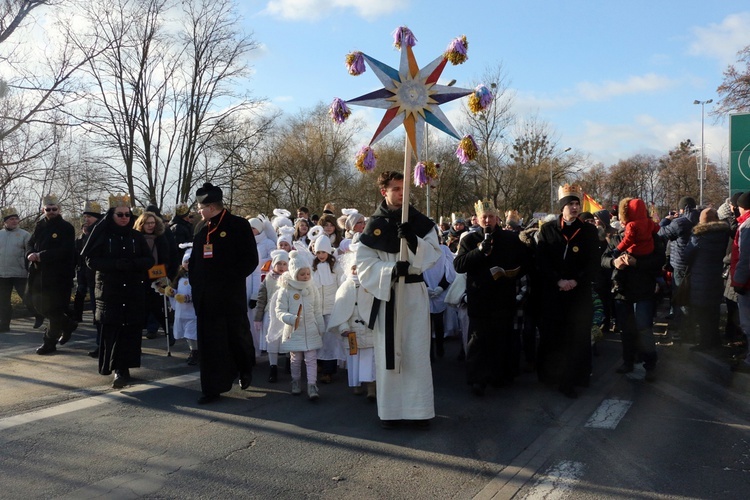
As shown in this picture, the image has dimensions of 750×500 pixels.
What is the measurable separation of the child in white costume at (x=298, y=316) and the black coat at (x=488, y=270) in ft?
5.33

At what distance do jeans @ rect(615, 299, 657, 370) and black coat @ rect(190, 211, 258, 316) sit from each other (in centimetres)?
Answer: 426

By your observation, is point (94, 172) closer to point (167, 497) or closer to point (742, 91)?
point (167, 497)

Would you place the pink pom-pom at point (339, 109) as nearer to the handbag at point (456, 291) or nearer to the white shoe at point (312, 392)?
the white shoe at point (312, 392)

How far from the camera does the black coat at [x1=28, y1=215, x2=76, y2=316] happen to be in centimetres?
956

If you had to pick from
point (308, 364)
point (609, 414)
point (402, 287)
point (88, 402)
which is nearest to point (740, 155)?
point (609, 414)

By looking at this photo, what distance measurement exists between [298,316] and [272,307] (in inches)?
17.6

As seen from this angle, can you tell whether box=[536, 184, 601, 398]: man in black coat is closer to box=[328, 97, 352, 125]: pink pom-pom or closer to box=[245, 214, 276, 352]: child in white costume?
box=[328, 97, 352, 125]: pink pom-pom

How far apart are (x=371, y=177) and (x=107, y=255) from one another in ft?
114

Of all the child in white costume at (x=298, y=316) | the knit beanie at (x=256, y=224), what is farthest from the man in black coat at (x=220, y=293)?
the knit beanie at (x=256, y=224)

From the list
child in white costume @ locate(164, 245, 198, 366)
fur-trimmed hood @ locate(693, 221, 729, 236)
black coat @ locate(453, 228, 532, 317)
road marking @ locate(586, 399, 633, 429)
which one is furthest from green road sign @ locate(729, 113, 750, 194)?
child in white costume @ locate(164, 245, 198, 366)

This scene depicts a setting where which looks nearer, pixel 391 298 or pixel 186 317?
pixel 391 298

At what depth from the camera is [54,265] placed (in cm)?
968

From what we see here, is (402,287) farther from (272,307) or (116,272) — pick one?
(116,272)

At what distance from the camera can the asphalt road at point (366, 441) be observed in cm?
449
